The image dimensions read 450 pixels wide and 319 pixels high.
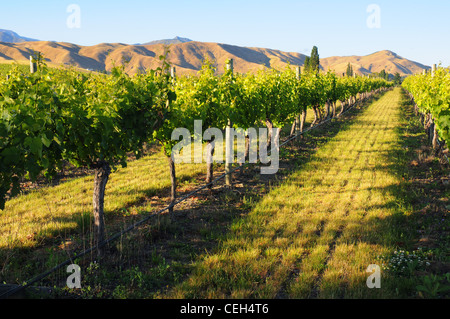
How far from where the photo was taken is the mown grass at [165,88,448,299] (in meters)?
4.47

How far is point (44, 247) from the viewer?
5.91 meters

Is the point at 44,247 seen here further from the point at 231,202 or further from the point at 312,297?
the point at 312,297

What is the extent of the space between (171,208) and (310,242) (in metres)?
3.06

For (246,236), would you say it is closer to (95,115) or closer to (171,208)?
(171,208)

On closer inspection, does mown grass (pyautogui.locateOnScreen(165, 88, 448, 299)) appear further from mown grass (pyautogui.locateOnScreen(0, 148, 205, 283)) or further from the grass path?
mown grass (pyautogui.locateOnScreen(0, 148, 205, 283))

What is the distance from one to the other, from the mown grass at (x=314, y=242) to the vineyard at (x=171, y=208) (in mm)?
27

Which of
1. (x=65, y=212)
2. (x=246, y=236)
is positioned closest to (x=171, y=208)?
(x=246, y=236)

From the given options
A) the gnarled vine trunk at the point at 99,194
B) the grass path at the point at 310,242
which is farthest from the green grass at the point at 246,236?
the gnarled vine trunk at the point at 99,194

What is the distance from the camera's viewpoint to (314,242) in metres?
5.95

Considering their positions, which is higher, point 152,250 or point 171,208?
point 171,208

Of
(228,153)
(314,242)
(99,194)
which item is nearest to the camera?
(99,194)

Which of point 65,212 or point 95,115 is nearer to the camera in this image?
point 95,115

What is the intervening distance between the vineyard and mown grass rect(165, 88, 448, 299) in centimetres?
3
